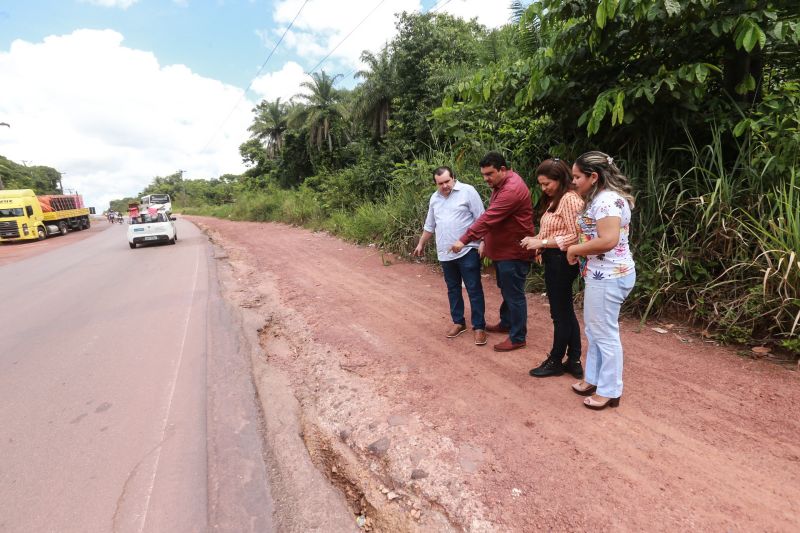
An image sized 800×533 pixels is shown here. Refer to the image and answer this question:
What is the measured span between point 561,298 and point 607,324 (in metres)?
0.49

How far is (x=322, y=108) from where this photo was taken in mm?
23688

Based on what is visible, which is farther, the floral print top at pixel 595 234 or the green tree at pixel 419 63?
the green tree at pixel 419 63

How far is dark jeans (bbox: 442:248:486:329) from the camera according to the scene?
3773 mm

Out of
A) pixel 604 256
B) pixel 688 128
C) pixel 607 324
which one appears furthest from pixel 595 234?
pixel 688 128

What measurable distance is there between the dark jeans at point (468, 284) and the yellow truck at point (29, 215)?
22.5 meters

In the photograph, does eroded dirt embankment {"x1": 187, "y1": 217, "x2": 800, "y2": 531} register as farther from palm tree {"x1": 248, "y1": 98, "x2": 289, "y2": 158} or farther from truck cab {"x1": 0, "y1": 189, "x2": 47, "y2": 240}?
palm tree {"x1": 248, "y1": 98, "x2": 289, "y2": 158}

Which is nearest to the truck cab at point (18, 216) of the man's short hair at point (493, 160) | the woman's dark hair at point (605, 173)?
the man's short hair at point (493, 160)

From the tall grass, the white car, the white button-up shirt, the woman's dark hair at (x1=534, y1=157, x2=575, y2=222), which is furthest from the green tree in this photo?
the woman's dark hair at (x1=534, y1=157, x2=575, y2=222)

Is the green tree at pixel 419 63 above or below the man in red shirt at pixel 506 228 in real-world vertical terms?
above

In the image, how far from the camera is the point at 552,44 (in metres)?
4.03

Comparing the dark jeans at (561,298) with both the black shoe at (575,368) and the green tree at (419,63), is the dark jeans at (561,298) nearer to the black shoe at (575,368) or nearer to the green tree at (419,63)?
the black shoe at (575,368)

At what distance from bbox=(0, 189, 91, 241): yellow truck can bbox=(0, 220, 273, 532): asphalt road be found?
54.8 ft

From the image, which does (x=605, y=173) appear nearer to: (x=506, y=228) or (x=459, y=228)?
(x=506, y=228)

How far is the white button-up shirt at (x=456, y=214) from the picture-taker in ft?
12.2
